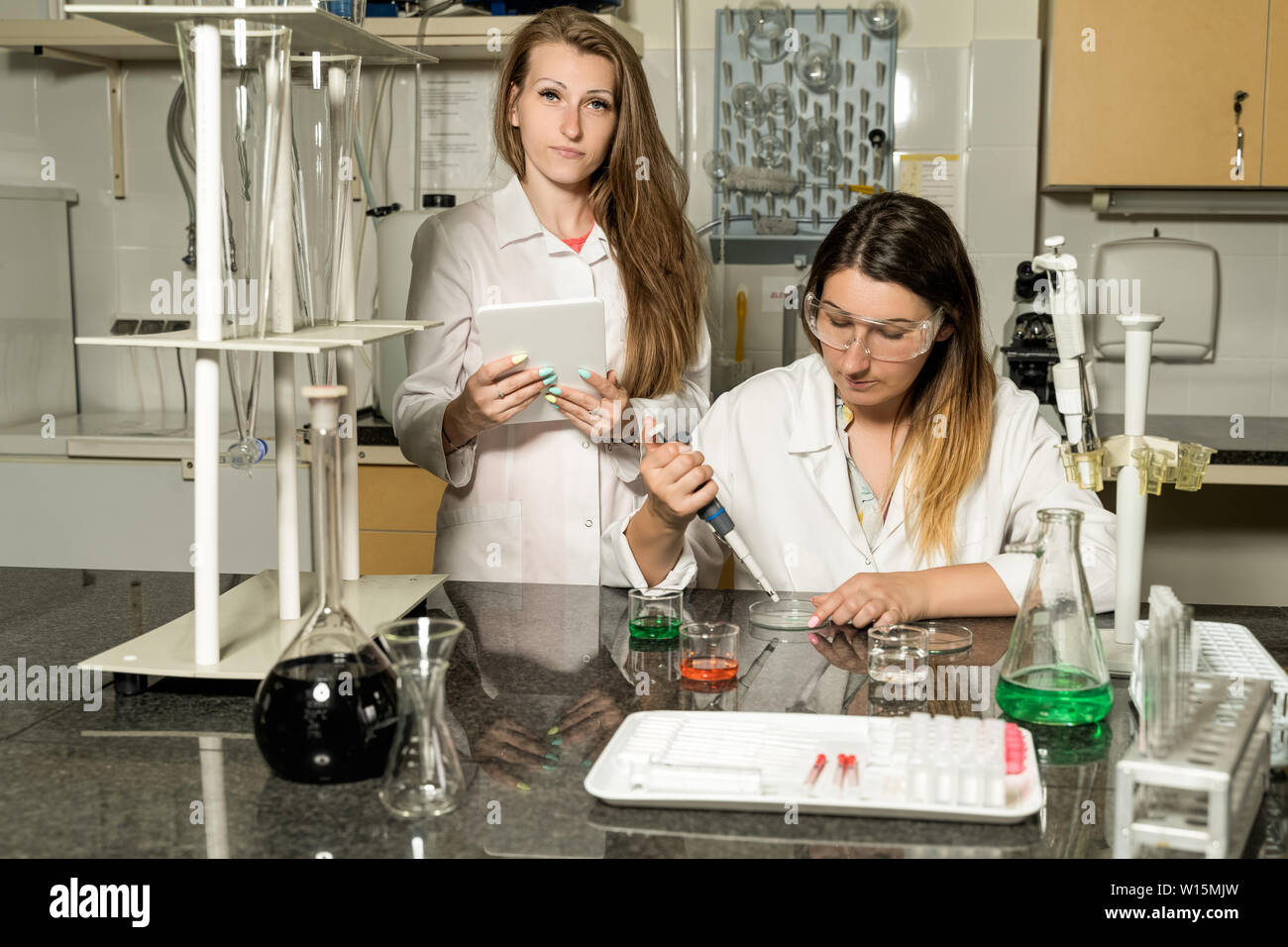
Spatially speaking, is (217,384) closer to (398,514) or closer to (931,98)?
(398,514)

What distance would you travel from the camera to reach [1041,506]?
5.37ft

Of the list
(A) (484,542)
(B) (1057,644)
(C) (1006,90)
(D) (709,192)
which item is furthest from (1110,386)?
(B) (1057,644)

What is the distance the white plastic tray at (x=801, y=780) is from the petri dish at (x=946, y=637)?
245mm

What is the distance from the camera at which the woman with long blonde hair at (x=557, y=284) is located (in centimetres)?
199

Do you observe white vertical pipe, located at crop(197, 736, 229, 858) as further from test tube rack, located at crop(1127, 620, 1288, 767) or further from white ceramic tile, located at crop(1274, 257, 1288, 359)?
white ceramic tile, located at crop(1274, 257, 1288, 359)

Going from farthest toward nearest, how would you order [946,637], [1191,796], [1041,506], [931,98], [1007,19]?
[931,98] → [1007,19] → [1041,506] → [946,637] → [1191,796]

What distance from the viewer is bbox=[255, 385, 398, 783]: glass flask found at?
987 mm

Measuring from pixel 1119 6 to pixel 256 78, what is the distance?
2438 mm

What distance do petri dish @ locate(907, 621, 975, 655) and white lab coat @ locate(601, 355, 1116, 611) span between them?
202 mm

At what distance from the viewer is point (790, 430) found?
1808mm

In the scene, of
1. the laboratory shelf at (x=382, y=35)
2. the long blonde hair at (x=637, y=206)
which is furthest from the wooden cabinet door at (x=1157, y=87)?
the long blonde hair at (x=637, y=206)

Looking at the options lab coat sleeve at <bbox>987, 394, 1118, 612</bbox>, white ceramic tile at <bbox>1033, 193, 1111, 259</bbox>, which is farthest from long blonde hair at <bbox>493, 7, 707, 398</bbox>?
white ceramic tile at <bbox>1033, 193, 1111, 259</bbox>

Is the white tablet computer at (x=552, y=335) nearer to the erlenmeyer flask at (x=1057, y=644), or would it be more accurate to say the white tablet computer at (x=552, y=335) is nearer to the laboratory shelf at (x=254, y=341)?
the laboratory shelf at (x=254, y=341)

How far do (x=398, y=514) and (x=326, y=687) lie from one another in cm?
206
